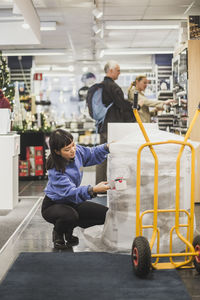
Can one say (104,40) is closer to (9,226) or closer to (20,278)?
(9,226)

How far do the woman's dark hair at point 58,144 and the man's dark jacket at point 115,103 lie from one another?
2296mm

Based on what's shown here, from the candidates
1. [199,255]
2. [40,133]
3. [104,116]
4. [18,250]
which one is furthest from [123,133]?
[40,133]

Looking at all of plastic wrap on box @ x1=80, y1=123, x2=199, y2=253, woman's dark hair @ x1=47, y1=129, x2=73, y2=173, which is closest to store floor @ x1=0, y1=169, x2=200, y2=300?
plastic wrap on box @ x1=80, y1=123, x2=199, y2=253

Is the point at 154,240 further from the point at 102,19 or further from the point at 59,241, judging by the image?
the point at 102,19

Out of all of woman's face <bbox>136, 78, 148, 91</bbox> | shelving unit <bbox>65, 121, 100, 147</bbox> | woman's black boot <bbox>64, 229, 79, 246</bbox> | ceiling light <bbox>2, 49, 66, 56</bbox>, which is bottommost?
woman's black boot <bbox>64, 229, 79, 246</bbox>

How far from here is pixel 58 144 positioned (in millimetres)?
3520

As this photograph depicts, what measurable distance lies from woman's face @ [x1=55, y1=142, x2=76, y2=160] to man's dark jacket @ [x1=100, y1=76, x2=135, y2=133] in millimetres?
2300

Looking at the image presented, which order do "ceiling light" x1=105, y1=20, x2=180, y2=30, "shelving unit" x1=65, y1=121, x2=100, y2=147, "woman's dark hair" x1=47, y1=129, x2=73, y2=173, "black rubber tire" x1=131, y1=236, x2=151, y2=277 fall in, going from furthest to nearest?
"shelving unit" x1=65, y1=121, x2=100, y2=147 → "ceiling light" x1=105, y1=20, x2=180, y2=30 → "woman's dark hair" x1=47, y1=129, x2=73, y2=173 → "black rubber tire" x1=131, y1=236, x2=151, y2=277

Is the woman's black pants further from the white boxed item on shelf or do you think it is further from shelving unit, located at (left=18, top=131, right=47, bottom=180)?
shelving unit, located at (left=18, top=131, right=47, bottom=180)

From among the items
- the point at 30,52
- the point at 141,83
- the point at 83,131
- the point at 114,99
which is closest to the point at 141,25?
the point at 83,131

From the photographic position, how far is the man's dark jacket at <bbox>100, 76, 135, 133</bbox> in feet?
18.9

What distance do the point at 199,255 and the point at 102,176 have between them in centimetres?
326

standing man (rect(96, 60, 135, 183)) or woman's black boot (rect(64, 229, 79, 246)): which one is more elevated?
standing man (rect(96, 60, 135, 183))

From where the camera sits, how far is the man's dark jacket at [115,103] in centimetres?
575
